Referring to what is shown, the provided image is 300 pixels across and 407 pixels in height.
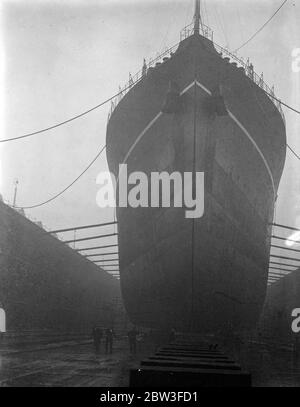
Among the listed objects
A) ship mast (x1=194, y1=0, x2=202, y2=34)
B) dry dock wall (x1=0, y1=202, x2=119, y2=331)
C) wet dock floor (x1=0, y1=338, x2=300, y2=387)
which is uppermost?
ship mast (x1=194, y1=0, x2=202, y2=34)

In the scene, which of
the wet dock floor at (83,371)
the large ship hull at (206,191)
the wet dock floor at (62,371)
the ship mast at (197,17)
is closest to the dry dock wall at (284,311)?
the large ship hull at (206,191)

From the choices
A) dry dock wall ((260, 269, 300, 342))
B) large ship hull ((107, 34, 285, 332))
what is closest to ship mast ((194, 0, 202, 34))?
large ship hull ((107, 34, 285, 332))

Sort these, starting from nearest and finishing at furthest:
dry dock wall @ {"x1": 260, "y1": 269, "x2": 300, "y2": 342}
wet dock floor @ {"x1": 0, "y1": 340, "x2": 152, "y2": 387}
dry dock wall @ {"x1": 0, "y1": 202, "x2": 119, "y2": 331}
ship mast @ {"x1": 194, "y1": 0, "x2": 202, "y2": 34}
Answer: wet dock floor @ {"x1": 0, "y1": 340, "x2": 152, "y2": 387} < ship mast @ {"x1": 194, "y1": 0, "x2": 202, "y2": 34} < dry dock wall @ {"x1": 0, "y1": 202, "x2": 119, "y2": 331} < dry dock wall @ {"x1": 260, "y1": 269, "x2": 300, "y2": 342}

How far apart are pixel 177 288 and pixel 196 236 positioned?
45.3 inches

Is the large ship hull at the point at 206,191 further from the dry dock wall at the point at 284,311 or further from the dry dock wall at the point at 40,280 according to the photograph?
the dry dock wall at the point at 284,311

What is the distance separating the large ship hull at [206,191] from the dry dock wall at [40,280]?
3851mm

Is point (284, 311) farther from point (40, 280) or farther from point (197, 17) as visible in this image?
point (197, 17)

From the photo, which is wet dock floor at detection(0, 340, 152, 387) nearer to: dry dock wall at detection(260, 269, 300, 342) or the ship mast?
the ship mast

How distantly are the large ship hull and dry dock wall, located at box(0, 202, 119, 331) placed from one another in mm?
3851

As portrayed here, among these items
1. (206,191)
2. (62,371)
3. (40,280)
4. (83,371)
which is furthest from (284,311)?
(62,371)

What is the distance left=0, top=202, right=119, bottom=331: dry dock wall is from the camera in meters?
11.7

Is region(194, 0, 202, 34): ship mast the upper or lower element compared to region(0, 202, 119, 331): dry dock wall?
upper

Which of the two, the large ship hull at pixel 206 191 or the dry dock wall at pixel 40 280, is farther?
the dry dock wall at pixel 40 280

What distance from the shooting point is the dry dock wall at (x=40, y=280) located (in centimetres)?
1166
